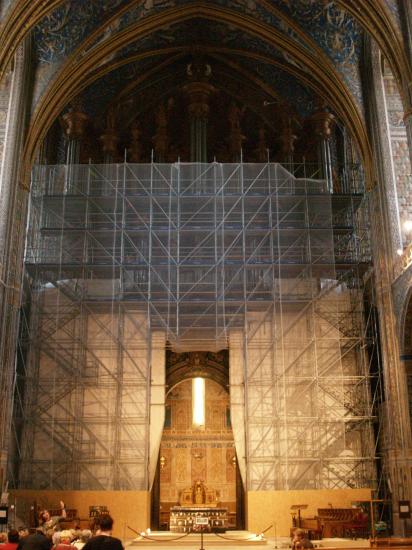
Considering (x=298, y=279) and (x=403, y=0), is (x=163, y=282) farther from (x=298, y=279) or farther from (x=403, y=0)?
(x=403, y=0)

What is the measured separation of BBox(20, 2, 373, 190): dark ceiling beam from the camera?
18.2 m

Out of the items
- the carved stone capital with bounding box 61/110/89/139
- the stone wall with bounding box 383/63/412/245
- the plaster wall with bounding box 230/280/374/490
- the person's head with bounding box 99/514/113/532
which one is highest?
the carved stone capital with bounding box 61/110/89/139

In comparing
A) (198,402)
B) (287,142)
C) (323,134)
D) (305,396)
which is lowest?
(305,396)

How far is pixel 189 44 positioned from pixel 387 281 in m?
11.0

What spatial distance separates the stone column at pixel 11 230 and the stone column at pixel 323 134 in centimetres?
922

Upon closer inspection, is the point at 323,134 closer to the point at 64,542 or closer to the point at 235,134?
the point at 235,134

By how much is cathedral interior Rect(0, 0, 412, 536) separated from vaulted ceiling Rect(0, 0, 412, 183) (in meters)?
0.06


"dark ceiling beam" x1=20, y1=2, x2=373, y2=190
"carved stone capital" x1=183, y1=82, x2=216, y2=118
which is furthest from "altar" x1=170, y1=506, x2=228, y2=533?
"carved stone capital" x1=183, y1=82, x2=216, y2=118

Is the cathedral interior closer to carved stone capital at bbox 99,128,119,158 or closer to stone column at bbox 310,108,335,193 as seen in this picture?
stone column at bbox 310,108,335,193

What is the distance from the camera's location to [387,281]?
53.5 feet

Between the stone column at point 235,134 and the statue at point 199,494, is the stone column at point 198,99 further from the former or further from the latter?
the statue at point 199,494

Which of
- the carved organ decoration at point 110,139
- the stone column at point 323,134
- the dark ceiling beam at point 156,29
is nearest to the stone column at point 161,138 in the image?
the carved organ decoration at point 110,139

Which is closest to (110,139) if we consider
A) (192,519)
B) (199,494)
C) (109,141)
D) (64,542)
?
(109,141)

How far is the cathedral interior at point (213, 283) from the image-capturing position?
1609 cm
